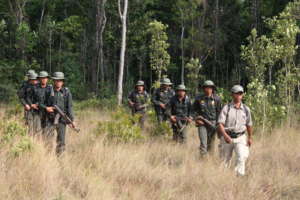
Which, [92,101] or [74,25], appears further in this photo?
[74,25]

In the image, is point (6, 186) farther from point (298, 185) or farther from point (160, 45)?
point (160, 45)

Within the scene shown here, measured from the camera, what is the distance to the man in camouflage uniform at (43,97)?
23.8 ft

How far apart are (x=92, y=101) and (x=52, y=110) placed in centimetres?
1046

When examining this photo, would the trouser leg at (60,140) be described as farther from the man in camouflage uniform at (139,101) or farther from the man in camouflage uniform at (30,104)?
the man in camouflage uniform at (139,101)

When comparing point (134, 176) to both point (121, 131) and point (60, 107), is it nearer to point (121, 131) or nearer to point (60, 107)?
point (121, 131)

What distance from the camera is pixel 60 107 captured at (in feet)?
23.1

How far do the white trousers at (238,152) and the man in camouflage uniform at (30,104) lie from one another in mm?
3970

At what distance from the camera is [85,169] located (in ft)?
18.1

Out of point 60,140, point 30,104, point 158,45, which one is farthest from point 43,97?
point 158,45

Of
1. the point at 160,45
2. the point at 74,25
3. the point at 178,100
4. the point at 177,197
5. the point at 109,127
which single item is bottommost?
the point at 177,197

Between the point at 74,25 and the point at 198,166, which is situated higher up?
the point at 74,25

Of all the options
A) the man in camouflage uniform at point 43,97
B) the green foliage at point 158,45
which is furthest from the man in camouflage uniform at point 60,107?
the green foliage at point 158,45

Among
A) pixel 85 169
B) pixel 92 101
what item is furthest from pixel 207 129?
pixel 92 101

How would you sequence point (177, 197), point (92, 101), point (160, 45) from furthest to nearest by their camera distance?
point (92, 101)
point (160, 45)
point (177, 197)
